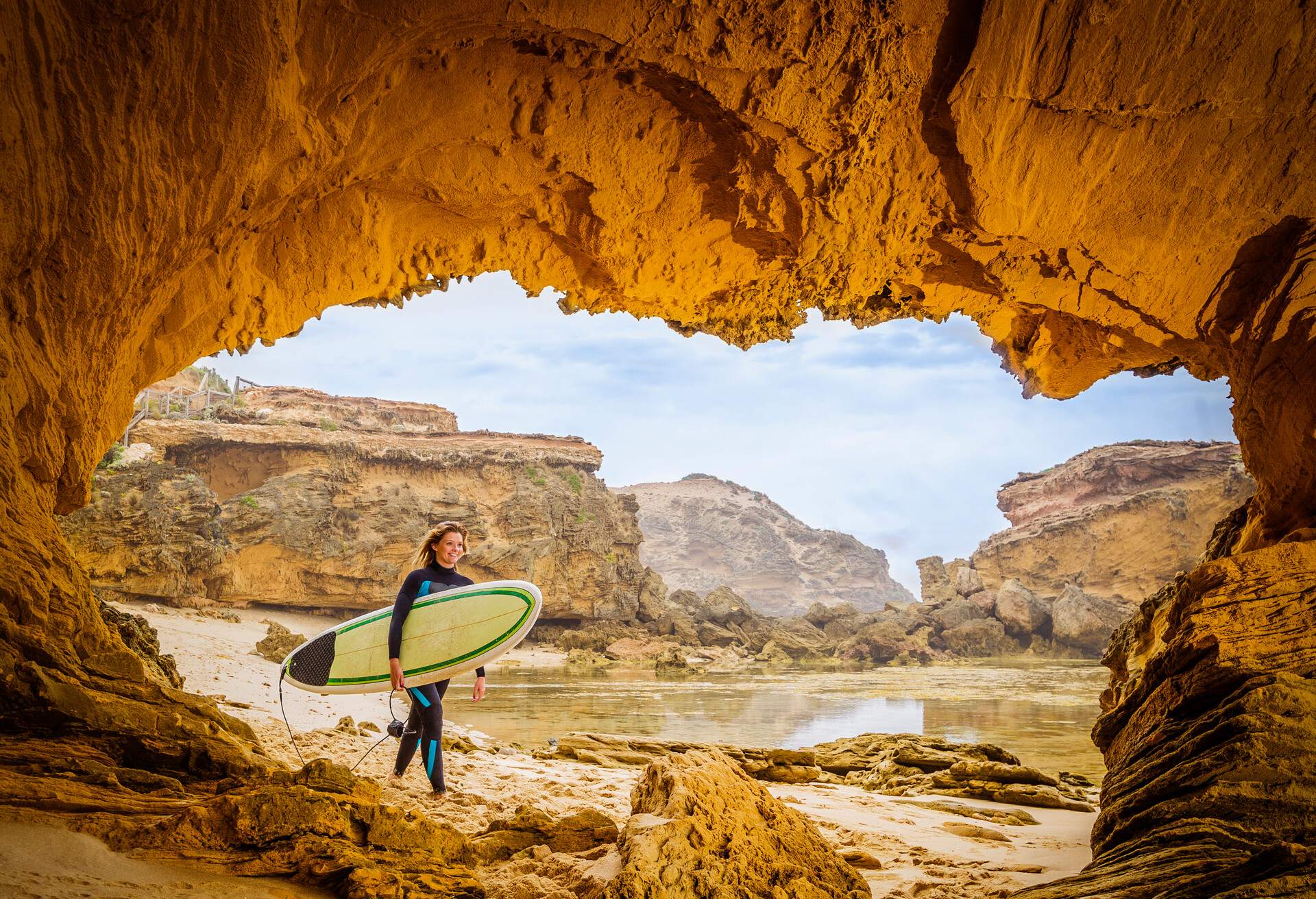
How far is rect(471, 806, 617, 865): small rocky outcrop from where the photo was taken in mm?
3000

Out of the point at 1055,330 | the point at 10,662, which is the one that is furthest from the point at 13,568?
the point at 1055,330

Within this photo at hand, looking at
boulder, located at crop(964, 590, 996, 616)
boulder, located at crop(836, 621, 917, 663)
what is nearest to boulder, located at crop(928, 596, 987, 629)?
boulder, located at crop(964, 590, 996, 616)

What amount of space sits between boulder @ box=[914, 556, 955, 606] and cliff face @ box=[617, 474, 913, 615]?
108ft

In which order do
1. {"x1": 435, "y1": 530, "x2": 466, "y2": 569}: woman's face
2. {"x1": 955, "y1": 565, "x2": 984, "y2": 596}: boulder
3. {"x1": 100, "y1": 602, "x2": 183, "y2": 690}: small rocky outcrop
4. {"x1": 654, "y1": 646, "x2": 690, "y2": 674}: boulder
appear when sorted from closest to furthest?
{"x1": 100, "y1": 602, "x2": 183, "y2": 690}: small rocky outcrop
{"x1": 435, "y1": 530, "x2": 466, "y2": 569}: woman's face
{"x1": 654, "y1": 646, "x2": 690, "y2": 674}: boulder
{"x1": 955, "y1": 565, "x2": 984, "y2": 596}: boulder

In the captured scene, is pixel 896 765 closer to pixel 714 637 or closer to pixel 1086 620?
pixel 714 637

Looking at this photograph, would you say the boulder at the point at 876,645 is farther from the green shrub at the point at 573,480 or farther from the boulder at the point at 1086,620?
the green shrub at the point at 573,480

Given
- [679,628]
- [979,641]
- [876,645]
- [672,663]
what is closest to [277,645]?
[672,663]

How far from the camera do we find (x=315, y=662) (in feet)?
15.7

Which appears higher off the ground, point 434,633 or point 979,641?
point 434,633

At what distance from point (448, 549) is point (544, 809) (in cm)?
156

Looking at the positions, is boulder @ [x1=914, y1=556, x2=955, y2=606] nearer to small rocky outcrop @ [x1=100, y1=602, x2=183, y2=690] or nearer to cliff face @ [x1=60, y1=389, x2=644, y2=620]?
cliff face @ [x1=60, y1=389, x2=644, y2=620]

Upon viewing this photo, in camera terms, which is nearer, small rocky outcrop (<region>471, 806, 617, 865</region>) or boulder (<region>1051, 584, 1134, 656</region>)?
small rocky outcrop (<region>471, 806, 617, 865</region>)

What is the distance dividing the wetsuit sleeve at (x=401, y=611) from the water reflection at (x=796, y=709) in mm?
3468

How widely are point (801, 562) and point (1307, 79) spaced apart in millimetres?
72934
